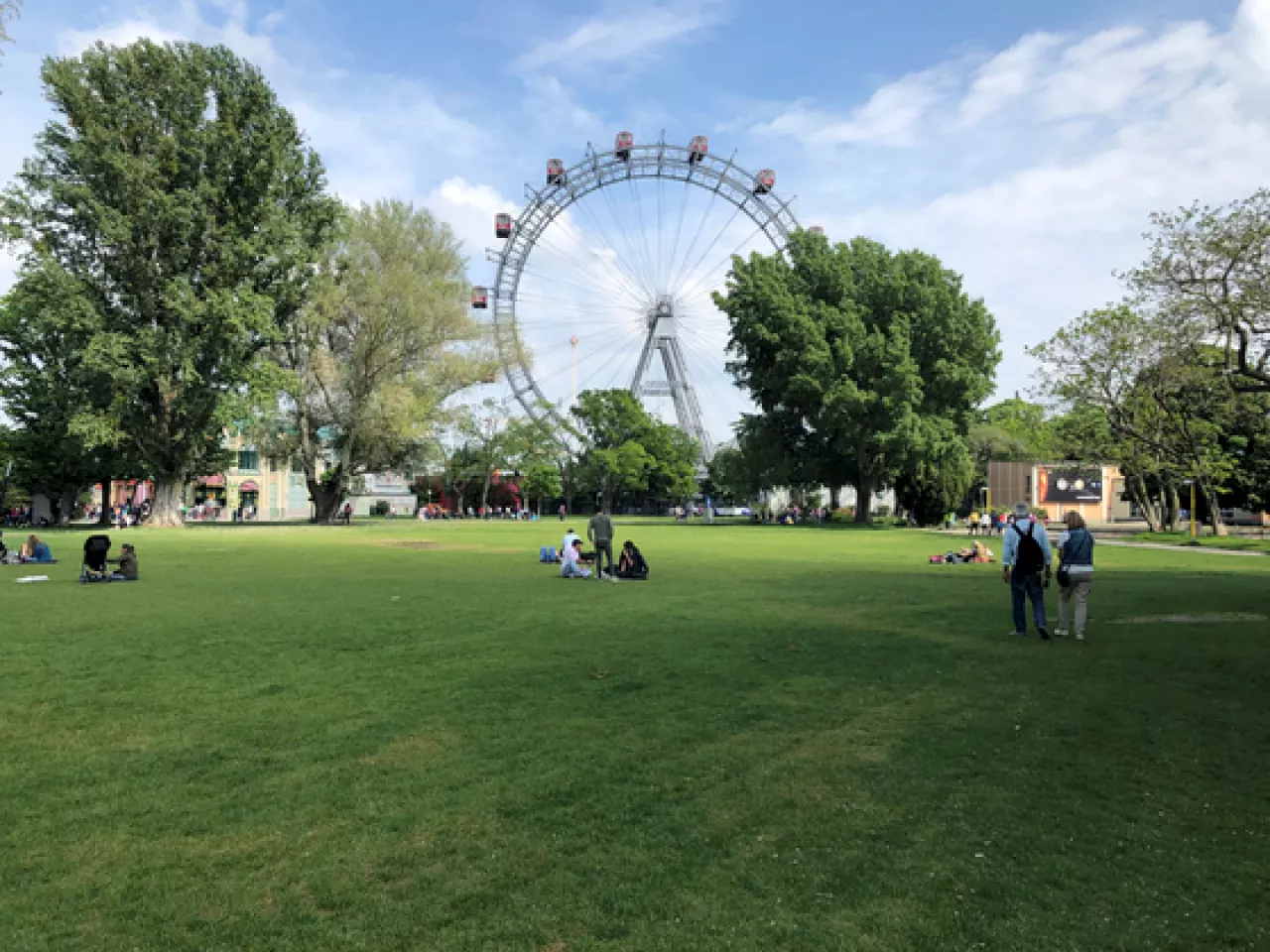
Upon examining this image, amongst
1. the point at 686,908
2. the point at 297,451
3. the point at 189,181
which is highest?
the point at 189,181

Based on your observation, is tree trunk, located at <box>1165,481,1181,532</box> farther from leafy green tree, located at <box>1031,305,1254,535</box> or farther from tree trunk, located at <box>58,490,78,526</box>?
tree trunk, located at <box>58,490,78,526</box>

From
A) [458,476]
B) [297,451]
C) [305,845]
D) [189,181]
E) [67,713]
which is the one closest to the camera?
[305,845]

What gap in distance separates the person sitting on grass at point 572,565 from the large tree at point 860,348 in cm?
3130

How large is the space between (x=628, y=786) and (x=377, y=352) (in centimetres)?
5051

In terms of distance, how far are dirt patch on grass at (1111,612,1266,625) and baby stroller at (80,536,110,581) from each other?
18.0 meters

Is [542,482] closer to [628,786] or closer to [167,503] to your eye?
[167,503]

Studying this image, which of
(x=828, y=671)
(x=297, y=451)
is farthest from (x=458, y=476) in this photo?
(x=828, y=671)

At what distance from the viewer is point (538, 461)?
83688mm

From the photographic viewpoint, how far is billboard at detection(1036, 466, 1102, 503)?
54906mm

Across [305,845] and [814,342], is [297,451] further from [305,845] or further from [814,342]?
[305,845]

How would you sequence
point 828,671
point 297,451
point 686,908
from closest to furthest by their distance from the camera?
point 686,908 < point 828,671 < point 297,451

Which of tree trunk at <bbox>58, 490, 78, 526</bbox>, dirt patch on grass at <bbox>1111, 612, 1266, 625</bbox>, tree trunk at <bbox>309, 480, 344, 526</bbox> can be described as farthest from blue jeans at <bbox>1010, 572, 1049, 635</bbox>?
tree trunk at <bbox>58, 490, 78, 526</bbox>

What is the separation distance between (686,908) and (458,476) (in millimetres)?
80379

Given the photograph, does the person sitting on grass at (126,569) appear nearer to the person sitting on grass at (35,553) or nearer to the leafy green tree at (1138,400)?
the person sitting on grass at (35,553)
